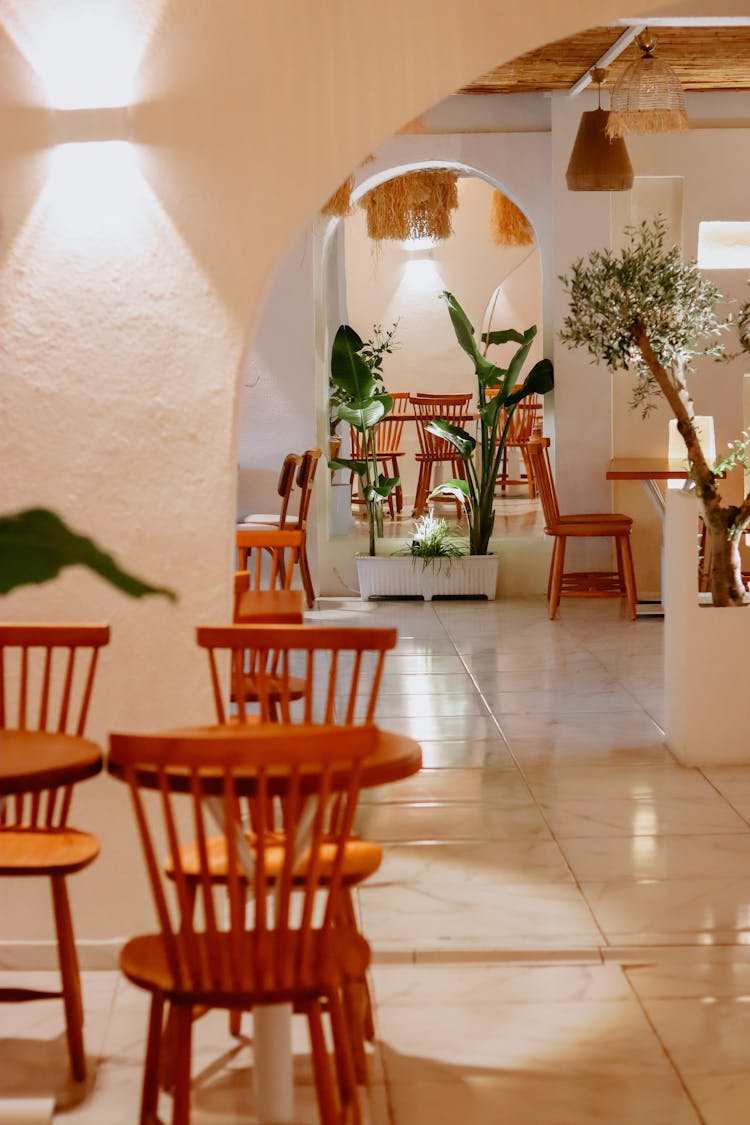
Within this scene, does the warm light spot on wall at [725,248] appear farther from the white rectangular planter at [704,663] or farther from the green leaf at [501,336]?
the white rectangular planter at [704,663]

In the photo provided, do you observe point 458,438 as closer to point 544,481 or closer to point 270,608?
point 544,481

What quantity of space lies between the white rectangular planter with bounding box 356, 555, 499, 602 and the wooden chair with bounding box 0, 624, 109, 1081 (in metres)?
6.01

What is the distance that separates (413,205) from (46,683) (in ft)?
31.3

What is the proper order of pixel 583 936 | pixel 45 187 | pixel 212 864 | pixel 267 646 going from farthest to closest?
1. pixel 583 936
2. pixel 45 187
3. pixel 267 646
4. pixel 212 864

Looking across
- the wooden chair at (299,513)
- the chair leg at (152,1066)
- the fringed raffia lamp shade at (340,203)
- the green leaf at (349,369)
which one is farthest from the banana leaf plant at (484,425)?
the chair leg at (152,1066)

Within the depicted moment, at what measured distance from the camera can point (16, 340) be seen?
360 centimetres

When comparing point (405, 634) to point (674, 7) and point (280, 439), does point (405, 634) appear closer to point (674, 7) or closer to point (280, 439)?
point (280, 439)

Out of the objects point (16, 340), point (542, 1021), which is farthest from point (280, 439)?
point (542, 1021)

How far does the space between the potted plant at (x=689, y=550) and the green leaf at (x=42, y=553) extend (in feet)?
13.9

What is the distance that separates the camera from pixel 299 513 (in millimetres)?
8852

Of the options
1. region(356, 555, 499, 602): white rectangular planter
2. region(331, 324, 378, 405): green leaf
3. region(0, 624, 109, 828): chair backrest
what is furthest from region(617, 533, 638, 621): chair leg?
region(0, 624, 109, 828): chair backrest

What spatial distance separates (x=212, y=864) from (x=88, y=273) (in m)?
1.60

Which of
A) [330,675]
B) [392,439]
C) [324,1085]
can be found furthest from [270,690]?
[392,439]

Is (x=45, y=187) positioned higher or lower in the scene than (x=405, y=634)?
higher
